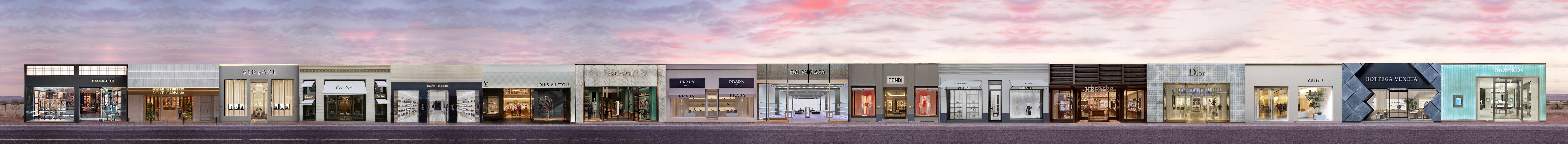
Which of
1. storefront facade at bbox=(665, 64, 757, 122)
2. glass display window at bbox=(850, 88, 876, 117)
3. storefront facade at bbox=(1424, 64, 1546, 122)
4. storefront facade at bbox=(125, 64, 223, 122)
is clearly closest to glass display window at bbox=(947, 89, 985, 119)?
glass display window at bbox=(850, 88, 876, 117)

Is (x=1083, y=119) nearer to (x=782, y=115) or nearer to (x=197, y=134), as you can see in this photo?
(x=782, y=115)

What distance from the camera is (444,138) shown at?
68.9 feet

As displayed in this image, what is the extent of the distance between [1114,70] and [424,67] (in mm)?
17751

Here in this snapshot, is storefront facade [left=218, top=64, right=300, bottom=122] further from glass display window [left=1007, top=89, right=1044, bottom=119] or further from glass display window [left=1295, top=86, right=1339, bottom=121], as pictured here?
glass display window [left=1295, top=86, right=1339, bottom=121]

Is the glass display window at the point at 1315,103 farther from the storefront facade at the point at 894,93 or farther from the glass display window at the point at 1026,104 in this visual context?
the storefront facade at the point at 894,93

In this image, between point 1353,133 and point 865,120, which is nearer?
point 1353,133

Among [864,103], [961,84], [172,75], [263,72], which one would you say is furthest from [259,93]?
[961,84]

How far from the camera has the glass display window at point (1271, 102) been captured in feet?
90.4

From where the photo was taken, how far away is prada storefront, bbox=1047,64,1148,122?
27.1m

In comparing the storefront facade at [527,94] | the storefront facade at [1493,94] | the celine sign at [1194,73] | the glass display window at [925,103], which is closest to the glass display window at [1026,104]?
the glass display window at [925,103]

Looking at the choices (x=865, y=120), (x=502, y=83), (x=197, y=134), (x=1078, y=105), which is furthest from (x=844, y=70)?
(x=197, y=134)

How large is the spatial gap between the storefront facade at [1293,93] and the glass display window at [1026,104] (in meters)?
5.24

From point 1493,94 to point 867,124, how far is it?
53.6ft

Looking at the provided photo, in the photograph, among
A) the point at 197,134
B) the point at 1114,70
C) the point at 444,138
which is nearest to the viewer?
the point at 444,138
